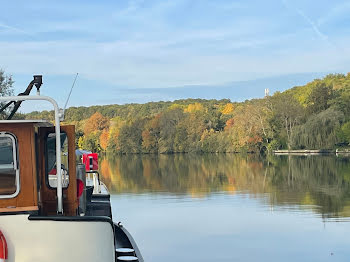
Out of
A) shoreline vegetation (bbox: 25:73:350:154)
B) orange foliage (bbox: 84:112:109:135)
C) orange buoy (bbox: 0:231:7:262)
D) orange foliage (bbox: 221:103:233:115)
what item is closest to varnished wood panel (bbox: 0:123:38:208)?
orange buoy (bbox: 0:231:7:262)

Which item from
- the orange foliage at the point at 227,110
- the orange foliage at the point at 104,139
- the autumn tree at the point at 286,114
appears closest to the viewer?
the autumn tree at the point at 286,114

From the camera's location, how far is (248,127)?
7856 centimetres

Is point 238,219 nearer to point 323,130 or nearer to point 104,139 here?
point 323,130

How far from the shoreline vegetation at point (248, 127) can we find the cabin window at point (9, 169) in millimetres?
50159

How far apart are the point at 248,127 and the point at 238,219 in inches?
2410

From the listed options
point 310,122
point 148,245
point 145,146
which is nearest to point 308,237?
point 148,245

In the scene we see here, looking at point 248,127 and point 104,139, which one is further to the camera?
→ point 104,139

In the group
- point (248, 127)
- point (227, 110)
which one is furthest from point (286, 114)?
point (227, 110)

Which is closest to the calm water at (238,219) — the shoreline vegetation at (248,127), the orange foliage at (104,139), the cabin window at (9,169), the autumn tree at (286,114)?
the cabin window at (9,169)

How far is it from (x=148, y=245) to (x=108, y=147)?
87.1 metres

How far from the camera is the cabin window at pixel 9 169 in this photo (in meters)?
5.50

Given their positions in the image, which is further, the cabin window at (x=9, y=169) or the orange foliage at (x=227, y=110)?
the orange foliage at (x=227, y=110)

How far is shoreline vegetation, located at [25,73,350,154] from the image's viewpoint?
6731 cm

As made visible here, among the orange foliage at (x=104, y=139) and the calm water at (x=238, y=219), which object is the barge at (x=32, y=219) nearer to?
the calm water at (x=238, y=219)
